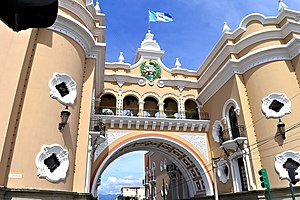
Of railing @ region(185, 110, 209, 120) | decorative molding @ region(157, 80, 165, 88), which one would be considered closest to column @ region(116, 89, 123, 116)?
decorative molding @ region(157, 80, 165, 88)

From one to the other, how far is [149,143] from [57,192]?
851 centimetres

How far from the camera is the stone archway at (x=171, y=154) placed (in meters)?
14.0

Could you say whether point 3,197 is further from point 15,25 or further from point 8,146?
point 15,25

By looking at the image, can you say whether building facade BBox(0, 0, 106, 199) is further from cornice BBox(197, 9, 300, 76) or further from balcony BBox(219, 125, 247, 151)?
cornice BBox(197, 9, 300, 76)

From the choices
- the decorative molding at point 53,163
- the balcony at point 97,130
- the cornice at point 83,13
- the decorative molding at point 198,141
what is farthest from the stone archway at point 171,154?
the cornice at point 83,13

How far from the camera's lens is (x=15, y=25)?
1.61 metres

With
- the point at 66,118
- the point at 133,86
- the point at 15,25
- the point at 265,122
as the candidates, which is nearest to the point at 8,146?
the point at 66,118

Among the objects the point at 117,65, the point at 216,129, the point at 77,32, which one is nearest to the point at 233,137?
the point at 216,129

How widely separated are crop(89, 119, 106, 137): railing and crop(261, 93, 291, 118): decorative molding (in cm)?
797

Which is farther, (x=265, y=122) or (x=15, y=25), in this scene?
(x=265, y=122)

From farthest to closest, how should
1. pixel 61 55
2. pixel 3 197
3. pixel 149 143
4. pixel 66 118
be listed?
pixel 149 143 → pixel 61 55 → pixel 66 118 → pixel 3 197

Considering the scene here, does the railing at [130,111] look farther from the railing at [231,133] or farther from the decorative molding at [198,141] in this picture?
the railing at [231,133]

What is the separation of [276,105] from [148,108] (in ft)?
26.5

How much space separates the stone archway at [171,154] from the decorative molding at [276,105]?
201 inches
